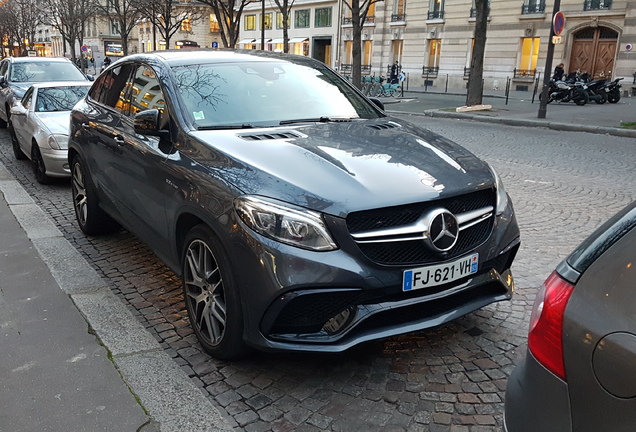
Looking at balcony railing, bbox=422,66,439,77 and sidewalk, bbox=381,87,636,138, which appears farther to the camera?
balcony railing, bbox=422,66,439,77

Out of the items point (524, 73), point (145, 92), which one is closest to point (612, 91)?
point (524, 73)

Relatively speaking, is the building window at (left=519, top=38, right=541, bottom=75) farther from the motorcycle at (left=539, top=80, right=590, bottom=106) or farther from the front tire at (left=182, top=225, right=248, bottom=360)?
the front tire at (left=182, top=225, right=248, bottom=360)

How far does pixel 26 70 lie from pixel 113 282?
1119 cm

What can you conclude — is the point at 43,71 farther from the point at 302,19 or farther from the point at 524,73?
the point at 302,19

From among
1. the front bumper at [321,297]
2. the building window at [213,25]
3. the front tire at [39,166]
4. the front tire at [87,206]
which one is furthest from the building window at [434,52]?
the front bumper at [321,297]

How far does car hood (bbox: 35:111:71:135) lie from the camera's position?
8.04 m

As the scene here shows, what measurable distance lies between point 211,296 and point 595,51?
→ 35269 millimetres

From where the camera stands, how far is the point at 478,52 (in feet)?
A: 65.4

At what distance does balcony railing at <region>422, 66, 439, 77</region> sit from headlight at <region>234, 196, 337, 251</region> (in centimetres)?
4080

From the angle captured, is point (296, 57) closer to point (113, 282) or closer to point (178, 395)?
point (113, 282)

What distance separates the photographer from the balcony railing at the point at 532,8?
34.3m

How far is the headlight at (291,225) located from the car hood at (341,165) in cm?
6

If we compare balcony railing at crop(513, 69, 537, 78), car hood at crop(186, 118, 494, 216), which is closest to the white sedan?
car hood at crop(186, 118, 494, 216)

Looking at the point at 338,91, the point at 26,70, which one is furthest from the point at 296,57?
the point at 26,70
